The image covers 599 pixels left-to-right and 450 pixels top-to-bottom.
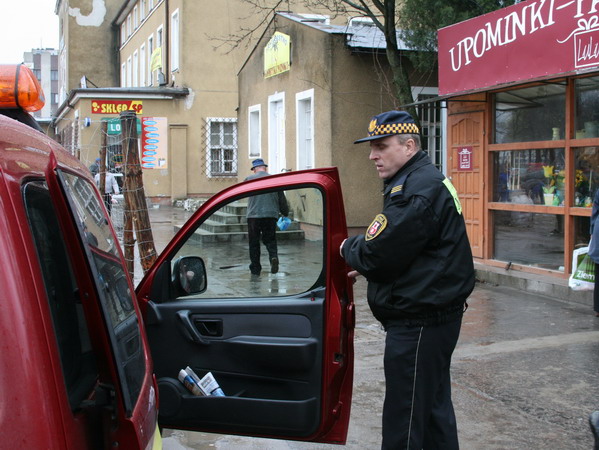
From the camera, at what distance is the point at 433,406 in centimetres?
365

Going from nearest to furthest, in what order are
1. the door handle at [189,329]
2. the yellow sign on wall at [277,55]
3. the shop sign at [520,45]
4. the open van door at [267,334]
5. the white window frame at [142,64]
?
1. the open van door at [267,334]
2. the door handle at [189,329]
3. the shop sign at [520,45]
4. the yellow sign on wall at [277,55]
5. the white window frame at [142,64]

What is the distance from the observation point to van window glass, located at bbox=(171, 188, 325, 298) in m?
3.72

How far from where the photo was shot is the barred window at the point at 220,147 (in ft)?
82.7

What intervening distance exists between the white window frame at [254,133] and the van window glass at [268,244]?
13.3m

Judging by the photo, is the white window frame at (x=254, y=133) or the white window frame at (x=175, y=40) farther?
the white window frame at (x=175, y=40)

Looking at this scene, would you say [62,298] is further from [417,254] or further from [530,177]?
[530,177]

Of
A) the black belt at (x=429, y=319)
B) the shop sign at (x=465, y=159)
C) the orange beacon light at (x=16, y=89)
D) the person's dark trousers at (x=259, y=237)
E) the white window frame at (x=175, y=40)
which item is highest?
the white window frame at (x=175, y=40)

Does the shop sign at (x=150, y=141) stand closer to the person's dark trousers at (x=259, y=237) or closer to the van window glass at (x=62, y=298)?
the person's dark trousers at (x=259, y=237)

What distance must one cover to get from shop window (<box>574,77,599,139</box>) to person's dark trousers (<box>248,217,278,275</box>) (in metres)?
5.89

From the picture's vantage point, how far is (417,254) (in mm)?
3348

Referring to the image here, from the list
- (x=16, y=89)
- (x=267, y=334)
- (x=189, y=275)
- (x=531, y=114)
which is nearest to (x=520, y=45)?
(x=531, y=114)

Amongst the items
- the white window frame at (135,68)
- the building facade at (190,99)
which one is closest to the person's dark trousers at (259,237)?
the building facade at (190,99)

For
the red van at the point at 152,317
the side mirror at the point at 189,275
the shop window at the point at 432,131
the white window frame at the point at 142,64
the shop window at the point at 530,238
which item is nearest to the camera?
the red van at the point at 152,317

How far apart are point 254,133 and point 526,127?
9.40 metres
